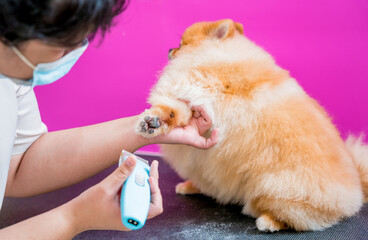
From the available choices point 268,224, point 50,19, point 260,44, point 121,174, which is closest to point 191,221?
point 268,224

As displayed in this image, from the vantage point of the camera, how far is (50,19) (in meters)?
0.53

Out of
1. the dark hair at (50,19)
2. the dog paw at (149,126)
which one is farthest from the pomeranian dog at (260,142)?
the dark hair at (50,19)

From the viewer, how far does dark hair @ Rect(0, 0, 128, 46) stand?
20.1 inches

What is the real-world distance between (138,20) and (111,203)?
132cm

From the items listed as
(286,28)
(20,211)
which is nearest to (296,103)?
(286,28)

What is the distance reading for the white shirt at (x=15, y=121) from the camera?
34.3 inches

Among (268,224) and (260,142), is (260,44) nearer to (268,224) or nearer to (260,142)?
(260,142)

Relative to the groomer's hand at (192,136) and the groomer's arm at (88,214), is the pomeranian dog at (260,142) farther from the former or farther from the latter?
the groomer's arm at (88,214)

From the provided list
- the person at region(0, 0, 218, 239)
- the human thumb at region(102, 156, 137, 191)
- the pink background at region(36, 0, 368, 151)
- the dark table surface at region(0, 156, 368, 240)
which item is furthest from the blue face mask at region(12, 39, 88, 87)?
the pink background at region(36, 0, 368, 151)

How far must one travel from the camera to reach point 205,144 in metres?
1.06

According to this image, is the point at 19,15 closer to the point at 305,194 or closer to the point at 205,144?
the point at 205,144

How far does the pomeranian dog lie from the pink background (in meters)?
0.50

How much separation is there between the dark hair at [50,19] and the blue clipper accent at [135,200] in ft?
1.04

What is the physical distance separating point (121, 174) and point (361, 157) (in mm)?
1005
